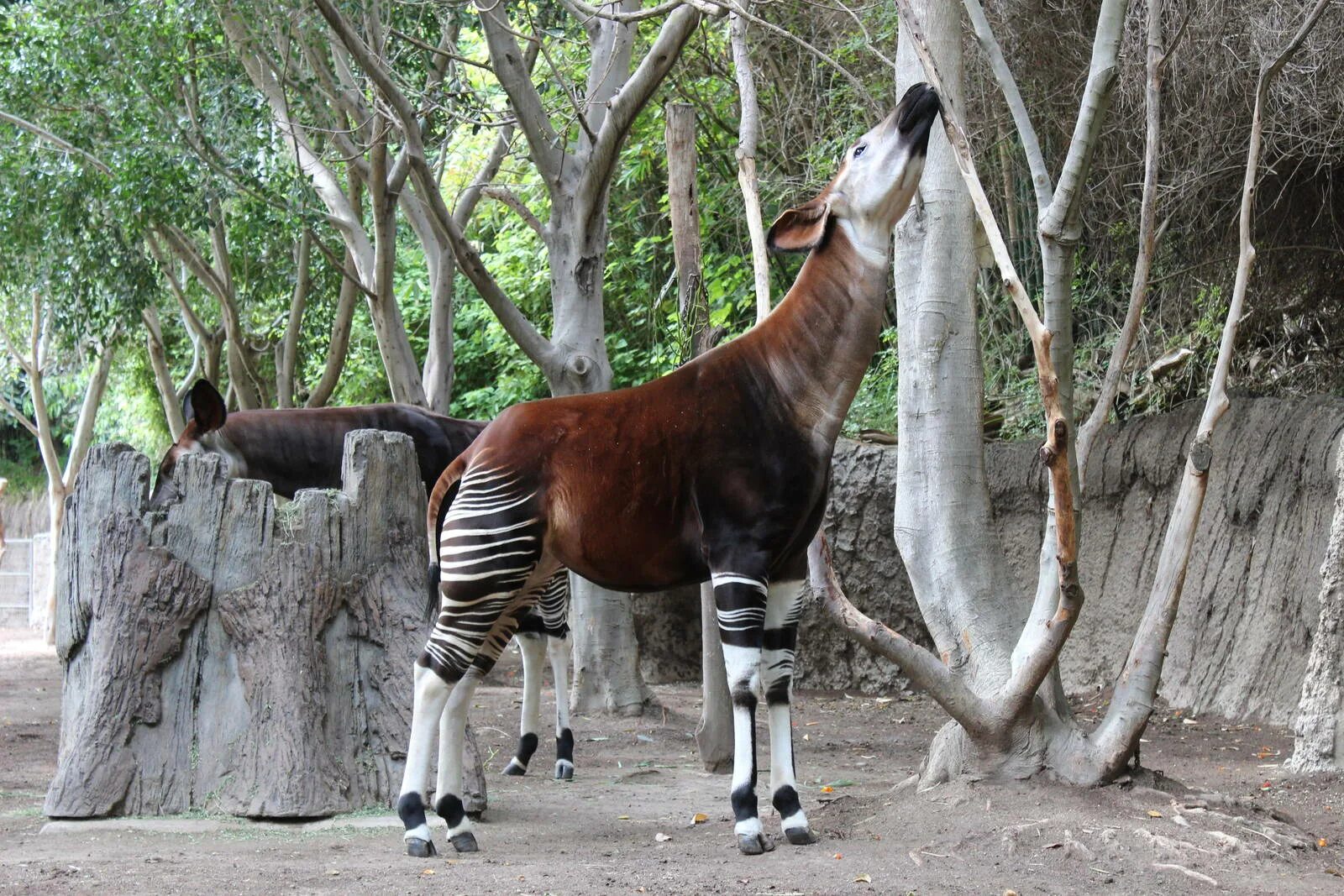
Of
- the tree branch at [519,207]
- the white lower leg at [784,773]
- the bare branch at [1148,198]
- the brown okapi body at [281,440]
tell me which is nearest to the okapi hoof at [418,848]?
the white lower leg at [784,773]

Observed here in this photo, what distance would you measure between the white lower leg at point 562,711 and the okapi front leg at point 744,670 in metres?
1.93

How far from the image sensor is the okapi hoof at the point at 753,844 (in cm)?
402

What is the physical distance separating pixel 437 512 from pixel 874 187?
1.88 m

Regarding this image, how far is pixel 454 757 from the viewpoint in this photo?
4.28m

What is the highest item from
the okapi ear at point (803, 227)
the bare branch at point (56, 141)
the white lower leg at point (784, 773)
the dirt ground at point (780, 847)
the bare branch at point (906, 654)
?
the bare branch at point (56, 141)

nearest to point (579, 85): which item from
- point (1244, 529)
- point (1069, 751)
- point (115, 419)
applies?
point (1244, 529)

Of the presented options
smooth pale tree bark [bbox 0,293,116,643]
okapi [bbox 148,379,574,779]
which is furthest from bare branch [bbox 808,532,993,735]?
smooth pale tree bark [bbox 0,293,116,643]

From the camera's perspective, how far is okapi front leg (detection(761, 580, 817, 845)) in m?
4.14

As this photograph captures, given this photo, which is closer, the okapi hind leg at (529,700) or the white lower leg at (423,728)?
the white lower leg at (423,728)

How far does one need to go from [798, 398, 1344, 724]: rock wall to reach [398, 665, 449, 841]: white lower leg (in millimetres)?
4616

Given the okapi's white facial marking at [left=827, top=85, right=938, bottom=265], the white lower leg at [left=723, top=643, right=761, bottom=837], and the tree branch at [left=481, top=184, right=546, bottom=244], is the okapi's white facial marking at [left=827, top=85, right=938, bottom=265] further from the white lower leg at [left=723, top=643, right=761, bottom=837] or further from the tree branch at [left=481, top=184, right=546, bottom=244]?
the tree branch at [left=481, top=184, right=546, bottom=244]

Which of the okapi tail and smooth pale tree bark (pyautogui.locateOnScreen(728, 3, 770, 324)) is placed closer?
the okapi tail

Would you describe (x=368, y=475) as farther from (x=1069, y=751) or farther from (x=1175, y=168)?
(x=1175, y=168)

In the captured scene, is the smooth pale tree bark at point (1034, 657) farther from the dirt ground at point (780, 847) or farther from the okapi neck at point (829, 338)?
the okapi neck at point (829, 338)
